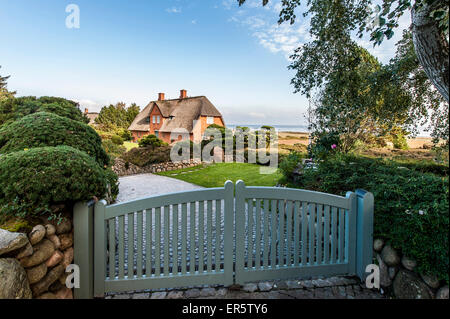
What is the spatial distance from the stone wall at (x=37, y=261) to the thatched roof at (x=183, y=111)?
66.7 ft

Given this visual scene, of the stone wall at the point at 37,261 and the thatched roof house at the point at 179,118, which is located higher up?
the thatched roof house at the point at 179,118

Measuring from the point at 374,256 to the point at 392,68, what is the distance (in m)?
4.15

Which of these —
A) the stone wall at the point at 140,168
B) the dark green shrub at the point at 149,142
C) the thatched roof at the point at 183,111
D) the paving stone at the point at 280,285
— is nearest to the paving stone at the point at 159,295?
the paving stone at the point at 280,285

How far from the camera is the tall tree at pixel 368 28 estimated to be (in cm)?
238

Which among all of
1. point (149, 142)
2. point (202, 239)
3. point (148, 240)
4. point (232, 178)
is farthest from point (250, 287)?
point (149, 142)

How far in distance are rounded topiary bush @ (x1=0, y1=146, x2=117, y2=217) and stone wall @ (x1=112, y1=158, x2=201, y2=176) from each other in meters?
10.6

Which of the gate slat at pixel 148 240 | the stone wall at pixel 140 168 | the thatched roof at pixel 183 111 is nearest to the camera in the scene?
the gate slat at pixel 148 240

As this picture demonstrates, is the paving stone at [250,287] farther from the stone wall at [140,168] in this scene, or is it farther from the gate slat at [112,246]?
the stone wall at [140,168]

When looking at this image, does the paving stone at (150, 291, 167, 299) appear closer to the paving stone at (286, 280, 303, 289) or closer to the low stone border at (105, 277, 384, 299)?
the low stone border at (105, 277, 384, 299)

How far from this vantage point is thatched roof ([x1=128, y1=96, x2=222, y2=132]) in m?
22.5

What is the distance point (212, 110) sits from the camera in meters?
23.5
